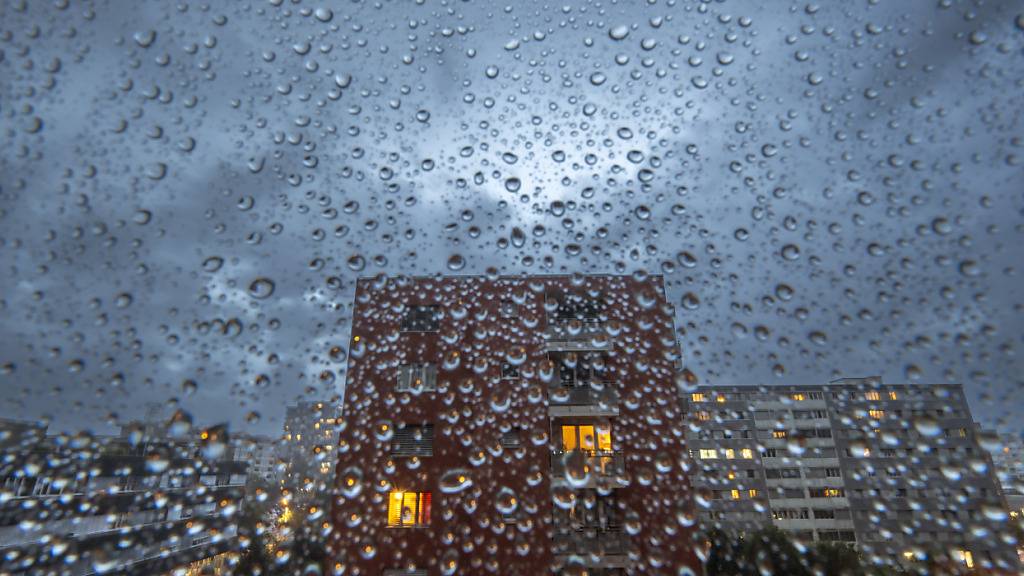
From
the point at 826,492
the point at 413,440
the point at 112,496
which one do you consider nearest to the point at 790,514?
the point at 826,492

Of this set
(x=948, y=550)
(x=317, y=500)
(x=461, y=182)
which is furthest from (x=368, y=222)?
(x=948, y=550)

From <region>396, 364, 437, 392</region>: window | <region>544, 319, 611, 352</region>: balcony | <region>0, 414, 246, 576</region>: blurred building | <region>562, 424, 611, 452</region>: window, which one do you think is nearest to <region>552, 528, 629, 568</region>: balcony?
<region>562, 424, 611, 452</region>: window

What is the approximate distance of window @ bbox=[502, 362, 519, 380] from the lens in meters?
7.95

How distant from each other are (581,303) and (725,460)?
860 inches

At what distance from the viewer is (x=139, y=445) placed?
3.28 metres

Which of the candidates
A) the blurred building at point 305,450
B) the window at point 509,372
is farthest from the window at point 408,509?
the blurred building at point 305,450

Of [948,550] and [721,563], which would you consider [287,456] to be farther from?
[721,563]

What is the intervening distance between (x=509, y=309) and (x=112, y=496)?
5.58m

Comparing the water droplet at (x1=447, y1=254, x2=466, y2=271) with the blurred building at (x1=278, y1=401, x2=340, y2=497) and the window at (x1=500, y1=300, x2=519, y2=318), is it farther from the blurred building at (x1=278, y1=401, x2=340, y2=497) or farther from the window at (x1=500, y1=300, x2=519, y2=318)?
the window at (x1=500, y1=300, x2=519, y2=318)

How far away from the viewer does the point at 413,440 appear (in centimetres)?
751

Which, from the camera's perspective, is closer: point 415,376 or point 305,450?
point 305,450

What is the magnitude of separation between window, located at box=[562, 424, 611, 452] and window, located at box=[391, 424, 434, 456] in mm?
2378

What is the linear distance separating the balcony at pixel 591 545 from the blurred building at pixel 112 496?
455 centimetres

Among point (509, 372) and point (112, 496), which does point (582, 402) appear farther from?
point (112, 496)
